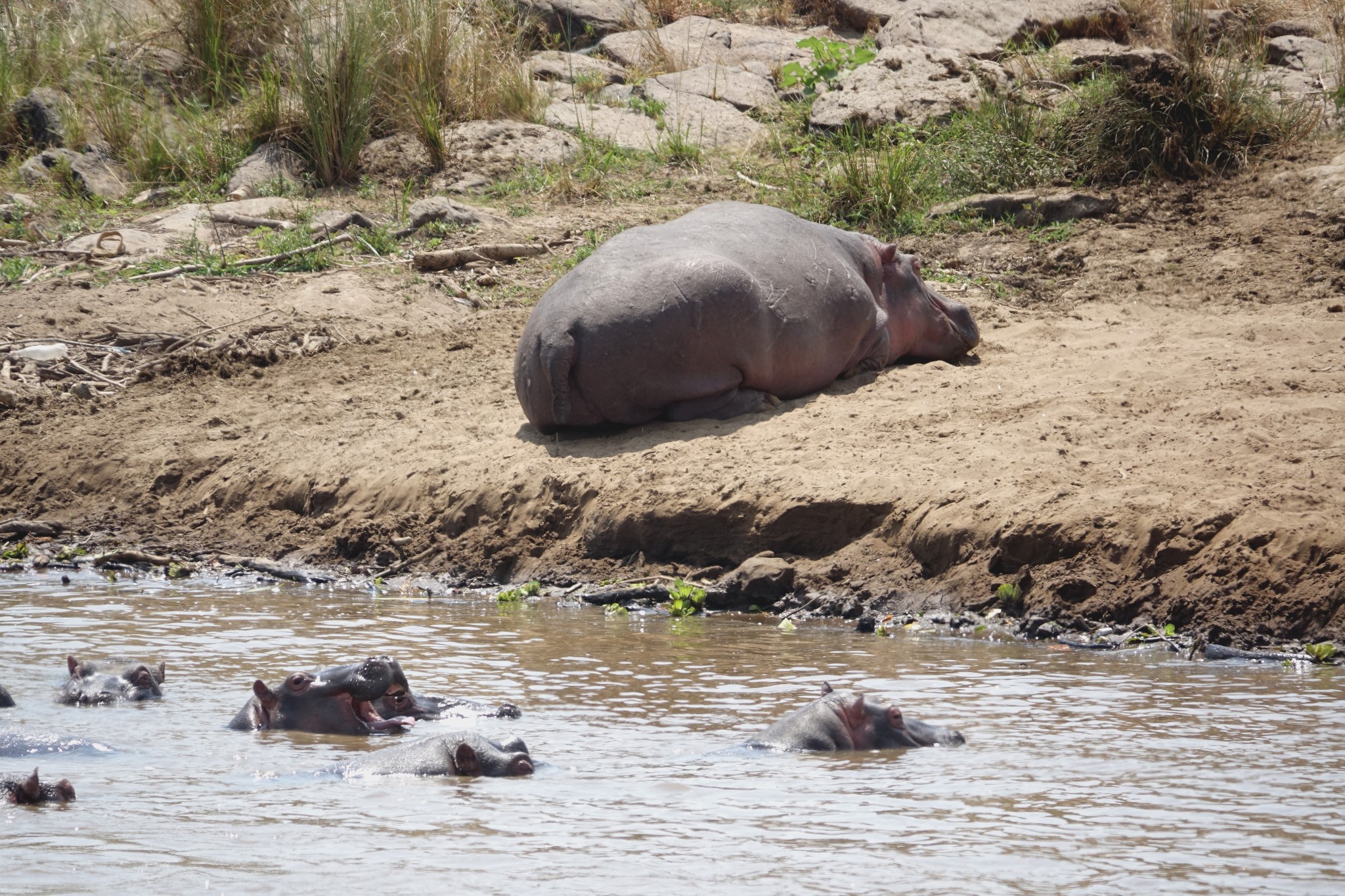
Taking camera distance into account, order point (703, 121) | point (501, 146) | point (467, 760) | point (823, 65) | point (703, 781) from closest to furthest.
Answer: point (703, 781), point (467, 760), point (501, 146), point (703, 121), point (823, 65)

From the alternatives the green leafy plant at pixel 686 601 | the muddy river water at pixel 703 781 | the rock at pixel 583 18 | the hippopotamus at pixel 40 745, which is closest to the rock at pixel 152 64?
the rock at pixel 583 18

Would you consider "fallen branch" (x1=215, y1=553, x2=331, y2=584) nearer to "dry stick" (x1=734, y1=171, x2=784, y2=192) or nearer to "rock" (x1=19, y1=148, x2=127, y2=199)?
"dry stick" (x1=734, y1=171, x2=784, y2=192)

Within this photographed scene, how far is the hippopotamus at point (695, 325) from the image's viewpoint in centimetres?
777

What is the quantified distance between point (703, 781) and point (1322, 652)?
2.44 m

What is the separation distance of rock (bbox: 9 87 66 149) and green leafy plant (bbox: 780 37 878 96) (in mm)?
6475

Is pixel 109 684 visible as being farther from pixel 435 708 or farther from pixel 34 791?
pixel 34 791

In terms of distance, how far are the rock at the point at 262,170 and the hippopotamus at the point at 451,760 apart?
922cm

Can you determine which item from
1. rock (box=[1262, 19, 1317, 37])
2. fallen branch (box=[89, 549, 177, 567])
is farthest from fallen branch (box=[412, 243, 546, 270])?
rock (box=[1262, 19, 1317, 37])

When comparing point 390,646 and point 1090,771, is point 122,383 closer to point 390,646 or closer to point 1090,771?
point 390,646

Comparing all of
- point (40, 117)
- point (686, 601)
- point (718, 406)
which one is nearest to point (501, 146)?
point (40, 117)

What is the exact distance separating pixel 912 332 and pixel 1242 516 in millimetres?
3331

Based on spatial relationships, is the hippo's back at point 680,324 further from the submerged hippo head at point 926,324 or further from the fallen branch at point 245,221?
the fallen branch at point 245,221

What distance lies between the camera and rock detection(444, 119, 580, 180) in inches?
519

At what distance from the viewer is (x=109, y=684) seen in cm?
512
